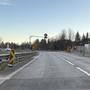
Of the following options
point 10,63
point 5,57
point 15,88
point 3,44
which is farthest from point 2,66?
point 3,44

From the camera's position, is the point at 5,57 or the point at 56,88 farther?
the point at 5,57

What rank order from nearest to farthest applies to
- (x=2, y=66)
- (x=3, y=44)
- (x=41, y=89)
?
1. (x=41, y=89)
2. (x=2, y=66)
3. (x=3, y=44)

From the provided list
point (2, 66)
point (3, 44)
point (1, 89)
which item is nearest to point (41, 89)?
point (1, 89)

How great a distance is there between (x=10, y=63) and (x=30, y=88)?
39.1 ft

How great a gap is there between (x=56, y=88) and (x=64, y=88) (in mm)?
310

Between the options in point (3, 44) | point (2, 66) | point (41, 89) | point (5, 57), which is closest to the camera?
point (41, 89)

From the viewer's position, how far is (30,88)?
13.6 meters

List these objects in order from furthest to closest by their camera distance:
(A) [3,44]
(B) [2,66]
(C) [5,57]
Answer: (A) [3,44]
(C) [5,57]
(B) [2,66]

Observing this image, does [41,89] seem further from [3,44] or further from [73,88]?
[3,44]

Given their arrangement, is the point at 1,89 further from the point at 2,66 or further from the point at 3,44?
the point at 3,44

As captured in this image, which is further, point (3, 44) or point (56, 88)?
point (3, 44)

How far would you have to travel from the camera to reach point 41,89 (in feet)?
43.0

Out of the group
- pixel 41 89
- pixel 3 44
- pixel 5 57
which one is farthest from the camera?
pixel 3 44

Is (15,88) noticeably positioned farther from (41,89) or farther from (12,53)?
(12,53)
